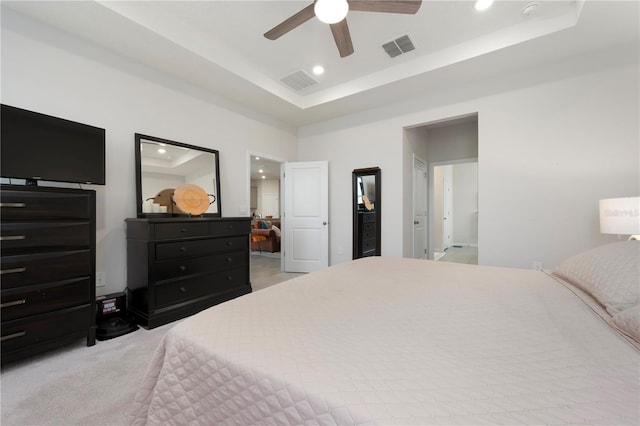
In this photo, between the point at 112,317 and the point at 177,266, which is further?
the point at 177,266

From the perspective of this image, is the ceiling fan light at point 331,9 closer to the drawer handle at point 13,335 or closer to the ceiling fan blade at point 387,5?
the ceiling fan blade at point 387,5

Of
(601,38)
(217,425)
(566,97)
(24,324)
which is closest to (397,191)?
(566,97)

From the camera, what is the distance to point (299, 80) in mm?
3611

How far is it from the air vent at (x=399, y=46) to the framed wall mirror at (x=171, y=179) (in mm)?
2479

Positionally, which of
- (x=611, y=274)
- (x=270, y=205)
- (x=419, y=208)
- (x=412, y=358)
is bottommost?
(x=412, y=358)

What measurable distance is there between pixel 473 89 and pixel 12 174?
453 centimetres

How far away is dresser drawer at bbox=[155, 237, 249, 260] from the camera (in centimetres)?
245

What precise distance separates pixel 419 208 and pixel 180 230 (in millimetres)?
3881

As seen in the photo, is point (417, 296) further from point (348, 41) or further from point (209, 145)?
point (209, 145)

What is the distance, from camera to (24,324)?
5.67 ft

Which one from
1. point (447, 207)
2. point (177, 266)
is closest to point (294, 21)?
point (177, 266)

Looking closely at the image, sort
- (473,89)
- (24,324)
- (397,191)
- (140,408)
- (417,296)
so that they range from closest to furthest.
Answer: (140,408), (417,296), (24,324), (473,89), (397,191)

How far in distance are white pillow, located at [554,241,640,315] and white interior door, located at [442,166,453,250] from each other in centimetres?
590

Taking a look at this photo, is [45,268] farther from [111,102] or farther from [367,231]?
[367,231]
